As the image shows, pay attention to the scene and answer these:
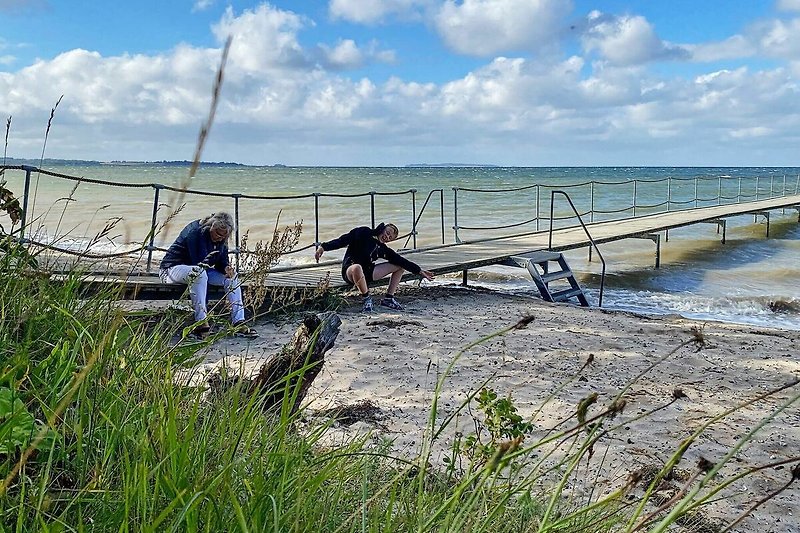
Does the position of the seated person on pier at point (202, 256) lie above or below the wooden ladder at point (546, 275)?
above

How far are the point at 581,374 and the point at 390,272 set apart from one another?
2852 millimetres

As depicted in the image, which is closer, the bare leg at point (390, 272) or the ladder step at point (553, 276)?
the bare leg at point (390, 272)

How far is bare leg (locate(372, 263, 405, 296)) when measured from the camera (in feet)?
25.9

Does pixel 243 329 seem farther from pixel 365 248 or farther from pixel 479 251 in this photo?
pixel 479 251

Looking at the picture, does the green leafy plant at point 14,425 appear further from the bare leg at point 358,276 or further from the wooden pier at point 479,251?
the bare leg at point 358,276

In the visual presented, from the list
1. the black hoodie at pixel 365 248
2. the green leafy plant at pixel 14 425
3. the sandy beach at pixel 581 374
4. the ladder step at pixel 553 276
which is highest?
the green leafy plant at pixel 14 425

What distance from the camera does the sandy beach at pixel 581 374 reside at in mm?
4047

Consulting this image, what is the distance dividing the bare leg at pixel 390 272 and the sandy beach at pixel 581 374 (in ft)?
1.05

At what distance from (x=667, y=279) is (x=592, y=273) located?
4.23 feet

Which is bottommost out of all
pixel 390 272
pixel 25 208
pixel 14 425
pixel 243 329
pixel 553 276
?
pixel 553 276

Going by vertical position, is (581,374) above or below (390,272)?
below

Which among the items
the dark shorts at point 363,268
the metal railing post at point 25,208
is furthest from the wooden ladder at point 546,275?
the metal railing post at point 25,208

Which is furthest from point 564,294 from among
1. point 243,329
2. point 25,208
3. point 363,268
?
point 25,208

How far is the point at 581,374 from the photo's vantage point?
5637mm
